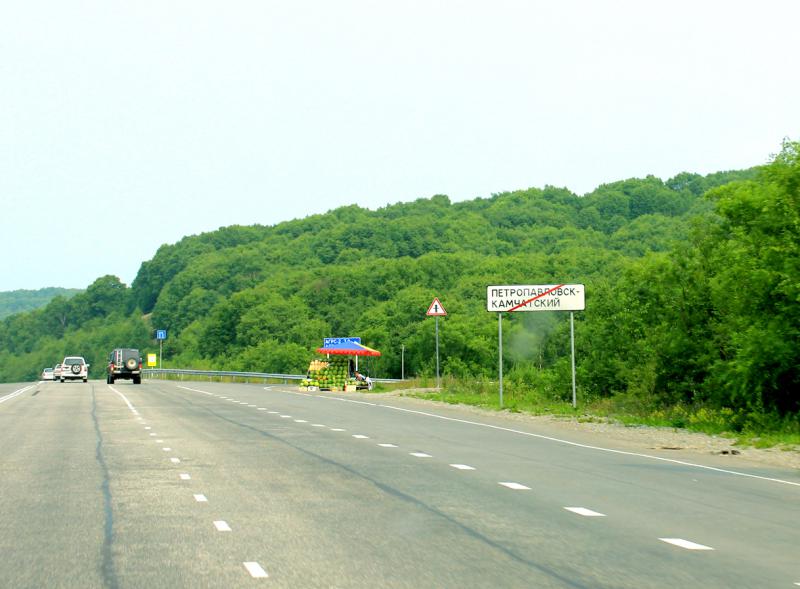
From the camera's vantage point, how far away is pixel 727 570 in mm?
8695

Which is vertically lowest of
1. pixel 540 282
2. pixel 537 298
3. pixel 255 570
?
pixel 255 570

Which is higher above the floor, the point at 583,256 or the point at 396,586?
the point at 583,256

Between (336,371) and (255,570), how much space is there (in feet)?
154

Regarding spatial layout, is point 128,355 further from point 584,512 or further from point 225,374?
point 584,512

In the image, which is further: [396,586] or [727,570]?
[727,570]

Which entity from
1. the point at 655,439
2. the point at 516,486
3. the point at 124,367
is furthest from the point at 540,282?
the point at 516,486

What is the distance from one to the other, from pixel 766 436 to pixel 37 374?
190m

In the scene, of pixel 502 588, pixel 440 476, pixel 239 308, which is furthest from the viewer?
pixel 239 308

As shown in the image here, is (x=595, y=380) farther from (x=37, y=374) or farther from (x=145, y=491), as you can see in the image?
(x=37, y=374)

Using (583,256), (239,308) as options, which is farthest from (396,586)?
(239,308)

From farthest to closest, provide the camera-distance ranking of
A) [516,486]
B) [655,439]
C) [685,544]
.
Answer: [655,439] → [516,486] → [685,544]

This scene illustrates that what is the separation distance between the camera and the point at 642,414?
1214 inches

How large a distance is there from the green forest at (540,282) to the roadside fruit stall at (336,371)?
5.30 metres

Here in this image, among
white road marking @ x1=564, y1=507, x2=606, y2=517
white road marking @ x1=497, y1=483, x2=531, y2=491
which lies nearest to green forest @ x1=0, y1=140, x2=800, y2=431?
white road marking @ x1=497, y1=483, x2=531, y2=491
